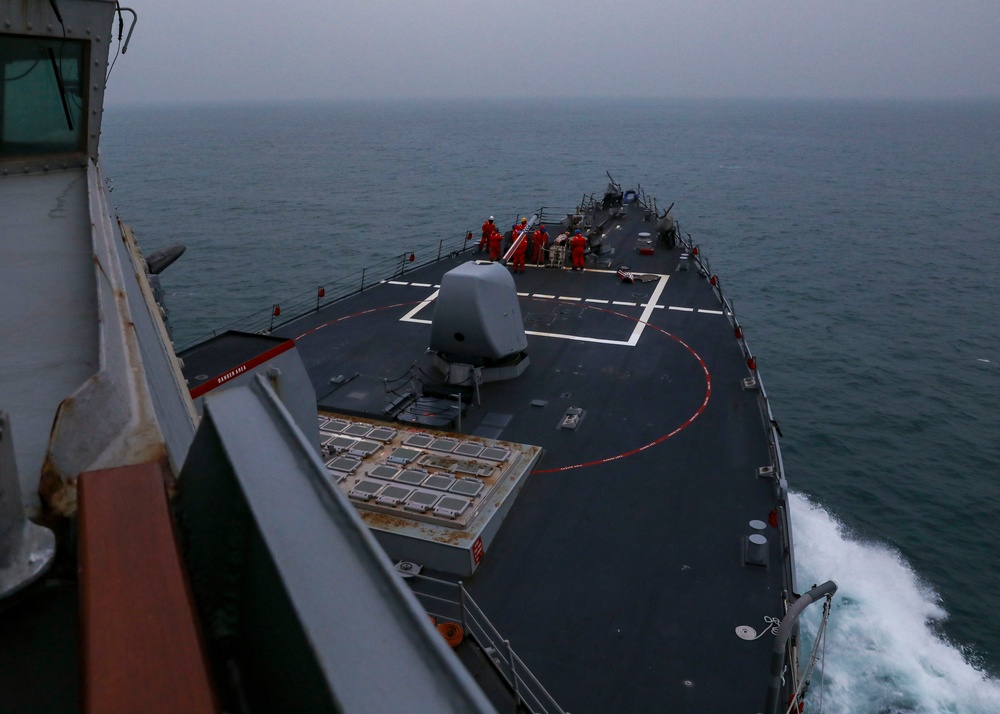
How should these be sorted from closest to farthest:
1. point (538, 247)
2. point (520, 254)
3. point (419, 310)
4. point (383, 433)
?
point (383, 433), point (419, 310), point (520, 254), point (538, 247)

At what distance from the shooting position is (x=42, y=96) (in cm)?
802

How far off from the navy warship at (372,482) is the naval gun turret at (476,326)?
0.24ft

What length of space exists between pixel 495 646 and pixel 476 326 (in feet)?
28.1

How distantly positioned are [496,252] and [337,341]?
9026mm

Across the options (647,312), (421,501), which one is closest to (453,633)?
(421,501)

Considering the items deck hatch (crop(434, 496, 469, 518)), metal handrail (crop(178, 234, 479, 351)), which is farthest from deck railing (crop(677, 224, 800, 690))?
metal handrail (crop(178, 234, 479, 351))

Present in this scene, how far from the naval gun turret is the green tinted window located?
352 inches

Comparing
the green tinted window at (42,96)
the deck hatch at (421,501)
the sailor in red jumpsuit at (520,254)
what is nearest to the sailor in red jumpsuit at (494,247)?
the sailor in red jumpsuit at (520,254)

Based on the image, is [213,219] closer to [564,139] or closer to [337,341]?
[337,341]

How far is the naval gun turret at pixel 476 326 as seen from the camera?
16453 millimetres

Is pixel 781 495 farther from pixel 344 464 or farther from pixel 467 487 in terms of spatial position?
pixel 344 464

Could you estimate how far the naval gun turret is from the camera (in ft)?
54.0

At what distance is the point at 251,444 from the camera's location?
1.96m

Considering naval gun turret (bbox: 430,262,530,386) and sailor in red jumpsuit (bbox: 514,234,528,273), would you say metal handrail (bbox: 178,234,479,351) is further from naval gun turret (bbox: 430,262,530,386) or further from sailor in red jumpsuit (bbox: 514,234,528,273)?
naval gun turret (bbox: 430,262,530,386)
